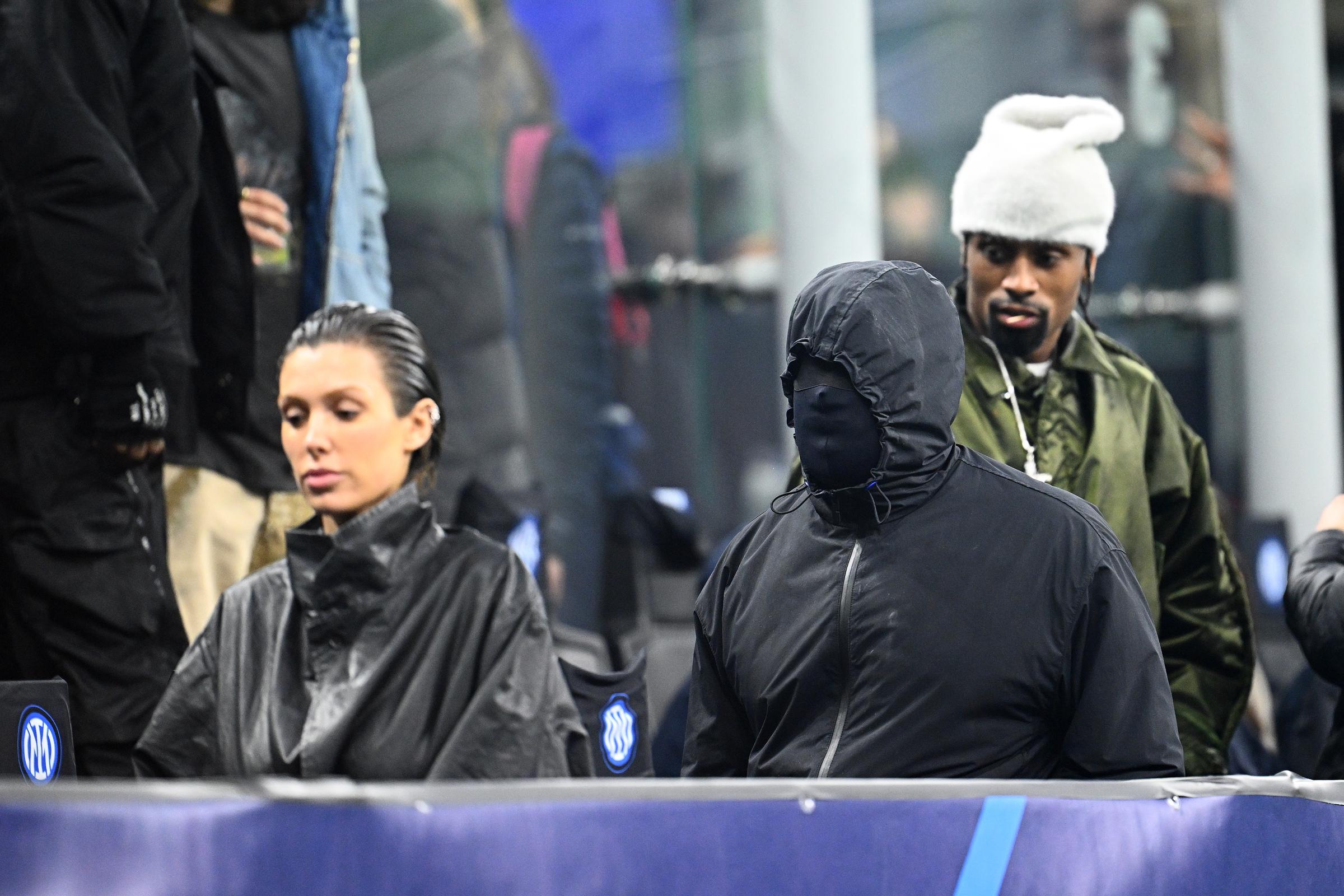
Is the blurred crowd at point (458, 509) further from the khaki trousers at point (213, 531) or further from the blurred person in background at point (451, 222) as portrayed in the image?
the blurred person in background at point (451, 222)

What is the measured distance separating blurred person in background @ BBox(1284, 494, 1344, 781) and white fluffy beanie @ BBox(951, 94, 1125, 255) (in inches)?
25.7

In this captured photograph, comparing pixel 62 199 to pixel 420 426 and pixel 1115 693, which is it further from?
pixel 1115 693

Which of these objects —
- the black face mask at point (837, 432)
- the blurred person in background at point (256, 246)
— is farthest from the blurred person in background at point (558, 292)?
the black face mask at point (837, 432)

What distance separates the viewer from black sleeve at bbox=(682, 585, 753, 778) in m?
2.94

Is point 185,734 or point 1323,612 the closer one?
point 185,734

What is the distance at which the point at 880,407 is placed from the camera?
2.76 metres

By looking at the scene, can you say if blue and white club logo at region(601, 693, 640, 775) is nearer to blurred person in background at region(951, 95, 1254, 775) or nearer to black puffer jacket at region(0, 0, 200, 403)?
blurred person in background at region(951, 95, 1254, 775)

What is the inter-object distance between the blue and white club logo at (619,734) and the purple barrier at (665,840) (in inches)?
44.1

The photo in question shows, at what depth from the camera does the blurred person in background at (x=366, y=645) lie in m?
2.68

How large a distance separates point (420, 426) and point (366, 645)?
350mm

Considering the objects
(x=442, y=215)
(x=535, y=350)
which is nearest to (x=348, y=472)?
(x=442, y=215)

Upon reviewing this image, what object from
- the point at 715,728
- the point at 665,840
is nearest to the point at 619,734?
the point at 715,728

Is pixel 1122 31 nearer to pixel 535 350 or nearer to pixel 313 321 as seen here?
pixel 535 350

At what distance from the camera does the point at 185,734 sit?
9.20ft
